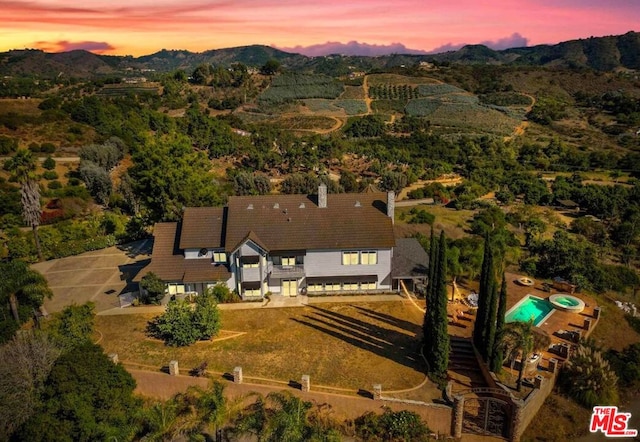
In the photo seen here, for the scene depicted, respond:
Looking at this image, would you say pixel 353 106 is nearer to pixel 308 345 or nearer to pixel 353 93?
pixel 353 93

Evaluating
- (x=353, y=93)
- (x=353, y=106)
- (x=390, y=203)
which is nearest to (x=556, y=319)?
(x=390, y=203)

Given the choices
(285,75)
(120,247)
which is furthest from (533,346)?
(285,75)

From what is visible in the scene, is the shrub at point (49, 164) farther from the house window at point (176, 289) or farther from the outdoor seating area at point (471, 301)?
the outdoor seating area at point (471, 301)

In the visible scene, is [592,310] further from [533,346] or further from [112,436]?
[112,436]

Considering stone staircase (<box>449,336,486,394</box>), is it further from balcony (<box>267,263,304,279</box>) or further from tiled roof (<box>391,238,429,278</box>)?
balcony (<box>267,263,304,279</box>)

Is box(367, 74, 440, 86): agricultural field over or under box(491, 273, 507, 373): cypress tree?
over

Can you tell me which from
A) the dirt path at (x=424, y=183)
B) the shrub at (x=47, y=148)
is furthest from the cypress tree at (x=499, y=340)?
the shrub at (x=47, y=148)

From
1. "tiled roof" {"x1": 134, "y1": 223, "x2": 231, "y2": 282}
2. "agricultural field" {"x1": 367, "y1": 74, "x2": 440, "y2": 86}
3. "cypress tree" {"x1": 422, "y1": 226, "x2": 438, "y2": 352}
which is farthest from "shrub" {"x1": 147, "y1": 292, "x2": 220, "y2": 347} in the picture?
"agricultural field" {"x1": 367, "y1": 74, "x2": 440, "y2": 86}
